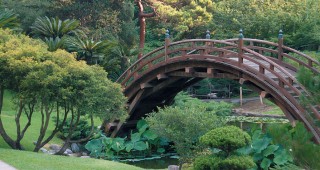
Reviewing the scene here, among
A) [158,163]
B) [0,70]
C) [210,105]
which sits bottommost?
[158,163]

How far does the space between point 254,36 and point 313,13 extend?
3.60 m

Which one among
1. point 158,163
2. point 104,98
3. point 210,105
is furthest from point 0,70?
point 210,105

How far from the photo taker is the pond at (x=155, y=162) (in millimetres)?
18281

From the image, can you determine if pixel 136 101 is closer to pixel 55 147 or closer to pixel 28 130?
pixel 55 147

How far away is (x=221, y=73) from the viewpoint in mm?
17656

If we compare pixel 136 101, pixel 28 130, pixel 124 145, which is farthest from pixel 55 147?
pixel 136 101

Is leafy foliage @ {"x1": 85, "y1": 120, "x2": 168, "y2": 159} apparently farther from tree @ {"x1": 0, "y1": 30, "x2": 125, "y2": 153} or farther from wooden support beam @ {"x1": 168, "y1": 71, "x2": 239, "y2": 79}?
tree @ {"x1": 0, "y1": 30, "x2": 125, "y2": 153}

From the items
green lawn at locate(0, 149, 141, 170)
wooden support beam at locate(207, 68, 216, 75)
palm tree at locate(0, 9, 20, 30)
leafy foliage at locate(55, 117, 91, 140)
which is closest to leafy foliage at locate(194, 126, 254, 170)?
green lawn at locate(0, 149, 141, 170)

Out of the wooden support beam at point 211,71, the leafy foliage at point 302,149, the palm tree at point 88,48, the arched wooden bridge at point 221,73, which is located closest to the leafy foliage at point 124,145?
the arched wooden bridge at point 221,73

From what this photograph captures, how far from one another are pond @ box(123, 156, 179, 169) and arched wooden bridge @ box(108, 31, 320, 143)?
210 centimetres

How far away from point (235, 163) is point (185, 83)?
9174 mm

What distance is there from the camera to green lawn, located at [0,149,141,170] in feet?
38.8

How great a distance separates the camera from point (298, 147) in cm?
632

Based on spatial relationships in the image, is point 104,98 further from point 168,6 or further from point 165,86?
point 168,6
